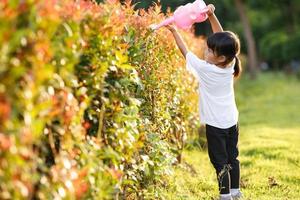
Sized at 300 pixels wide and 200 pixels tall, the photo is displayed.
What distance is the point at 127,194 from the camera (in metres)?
4.54

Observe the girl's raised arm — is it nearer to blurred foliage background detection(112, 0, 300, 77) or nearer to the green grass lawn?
the green grass lawn

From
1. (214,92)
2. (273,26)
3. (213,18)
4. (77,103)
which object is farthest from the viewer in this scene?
(273,26)

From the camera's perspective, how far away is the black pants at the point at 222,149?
484cm

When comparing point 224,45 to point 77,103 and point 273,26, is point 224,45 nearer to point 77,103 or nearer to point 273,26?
point 77,103

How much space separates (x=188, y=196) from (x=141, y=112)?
0.84 metres

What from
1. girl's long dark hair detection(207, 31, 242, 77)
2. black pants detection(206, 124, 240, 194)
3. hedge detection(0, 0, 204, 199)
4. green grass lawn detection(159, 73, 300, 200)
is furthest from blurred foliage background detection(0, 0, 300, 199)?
green grass lawn detection(159, 73, 300, 200)

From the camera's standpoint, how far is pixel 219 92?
4.81m

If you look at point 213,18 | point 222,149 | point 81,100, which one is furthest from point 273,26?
point 81,100

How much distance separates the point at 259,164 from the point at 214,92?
226 centimetres

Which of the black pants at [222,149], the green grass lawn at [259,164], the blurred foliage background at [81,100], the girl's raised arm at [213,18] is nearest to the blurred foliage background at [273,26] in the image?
the green grass lawn at [259,164]

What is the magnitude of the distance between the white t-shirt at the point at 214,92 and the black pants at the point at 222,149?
2.5 inches

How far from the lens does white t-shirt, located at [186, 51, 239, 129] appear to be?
4.71 metres

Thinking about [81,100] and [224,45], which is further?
[224,45]

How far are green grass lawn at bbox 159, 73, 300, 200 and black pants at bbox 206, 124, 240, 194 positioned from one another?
37 cm
